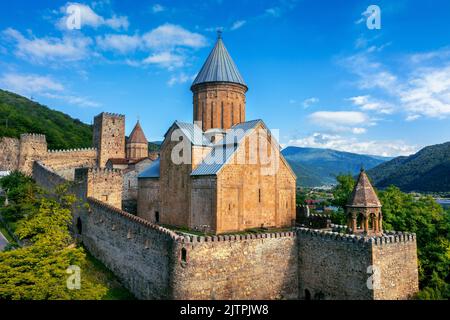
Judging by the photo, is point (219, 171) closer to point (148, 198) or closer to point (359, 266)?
point (148, 198)

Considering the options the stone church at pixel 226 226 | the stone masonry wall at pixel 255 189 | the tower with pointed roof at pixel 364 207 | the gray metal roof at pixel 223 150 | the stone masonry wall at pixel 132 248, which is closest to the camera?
the stone church at pixel 226 226

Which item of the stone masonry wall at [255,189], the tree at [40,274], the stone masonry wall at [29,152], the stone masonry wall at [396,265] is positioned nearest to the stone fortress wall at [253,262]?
the stone masonry wall at [396,265]

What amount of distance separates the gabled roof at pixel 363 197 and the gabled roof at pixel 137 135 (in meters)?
29.6

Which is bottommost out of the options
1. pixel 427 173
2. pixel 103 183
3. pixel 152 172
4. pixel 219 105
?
pixel 103 183

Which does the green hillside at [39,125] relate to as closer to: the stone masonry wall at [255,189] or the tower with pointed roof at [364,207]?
the stone masonry wall at [255,189]

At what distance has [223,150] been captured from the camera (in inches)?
775

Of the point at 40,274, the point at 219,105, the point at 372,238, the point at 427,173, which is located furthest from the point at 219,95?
the point at 427,173

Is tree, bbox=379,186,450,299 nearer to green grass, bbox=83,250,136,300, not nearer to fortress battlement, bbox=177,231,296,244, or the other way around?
fortress battlement, bbox=177,231,296,244

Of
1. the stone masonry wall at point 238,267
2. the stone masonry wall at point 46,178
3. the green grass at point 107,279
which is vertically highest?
the stone masonry wall at point 46,178

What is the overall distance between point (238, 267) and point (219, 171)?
17.3 ft

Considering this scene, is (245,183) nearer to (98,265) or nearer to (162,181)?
(162,181)

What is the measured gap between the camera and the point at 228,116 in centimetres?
2305

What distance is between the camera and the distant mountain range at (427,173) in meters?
69.2
